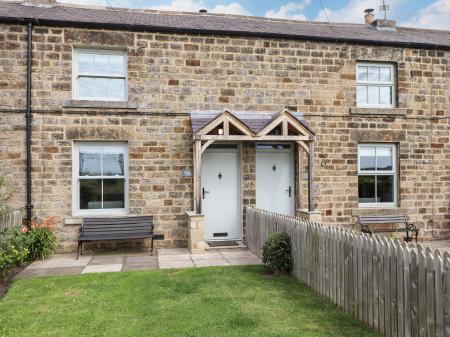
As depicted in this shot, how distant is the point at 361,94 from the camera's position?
36.3 feet

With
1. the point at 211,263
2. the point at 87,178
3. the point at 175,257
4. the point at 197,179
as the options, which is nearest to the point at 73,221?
the point at 87,178

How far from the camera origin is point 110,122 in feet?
31.5

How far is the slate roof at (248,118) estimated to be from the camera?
31.0 feet

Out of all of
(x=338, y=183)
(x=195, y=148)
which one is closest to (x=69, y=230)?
(x=195, y=148)

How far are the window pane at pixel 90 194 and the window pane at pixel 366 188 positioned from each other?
7.18 m

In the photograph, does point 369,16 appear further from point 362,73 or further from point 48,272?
point 48,272

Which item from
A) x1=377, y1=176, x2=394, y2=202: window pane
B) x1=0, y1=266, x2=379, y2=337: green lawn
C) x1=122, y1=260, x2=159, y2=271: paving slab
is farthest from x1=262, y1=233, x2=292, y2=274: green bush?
x1=377, y1=176, x2=394, y2=202: window pane

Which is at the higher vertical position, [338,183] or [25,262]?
[338,183]

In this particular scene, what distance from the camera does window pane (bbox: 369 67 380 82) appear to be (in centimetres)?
1112

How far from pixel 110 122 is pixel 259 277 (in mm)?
5428

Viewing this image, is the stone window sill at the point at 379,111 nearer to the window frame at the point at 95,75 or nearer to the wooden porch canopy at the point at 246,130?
the wooden porch canopy at the point at 246,130

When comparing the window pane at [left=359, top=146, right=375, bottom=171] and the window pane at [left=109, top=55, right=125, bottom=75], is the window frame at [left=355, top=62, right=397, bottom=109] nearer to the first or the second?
the window pane at [left=359, top=146, right=375, bottom=171]

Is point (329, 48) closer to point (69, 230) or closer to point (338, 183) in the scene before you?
point (338, 183)

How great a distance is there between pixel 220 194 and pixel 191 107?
2446 mm
